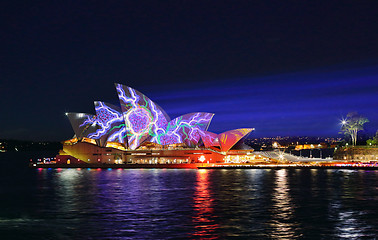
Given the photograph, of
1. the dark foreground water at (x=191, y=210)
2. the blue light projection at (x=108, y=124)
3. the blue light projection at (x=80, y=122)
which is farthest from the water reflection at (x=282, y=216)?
the blue light projection at (x=80, y=122)

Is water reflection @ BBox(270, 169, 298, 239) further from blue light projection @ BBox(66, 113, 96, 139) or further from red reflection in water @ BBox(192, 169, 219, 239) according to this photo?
blue light projection @ BBox(66, 113, 96, 139)

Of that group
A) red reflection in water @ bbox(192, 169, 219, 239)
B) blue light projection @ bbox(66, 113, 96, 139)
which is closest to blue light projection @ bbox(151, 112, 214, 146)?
blue light projection @ bbox(66, 113, 96, 139)

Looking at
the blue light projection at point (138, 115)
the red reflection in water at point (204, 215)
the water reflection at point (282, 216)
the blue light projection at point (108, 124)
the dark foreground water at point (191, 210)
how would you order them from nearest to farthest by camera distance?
the water reflection at point (282, 216) < the red reflection in water at point (204, 215) < the dark foreground water at point (191, 210) < the blue light projection at point (138, 115) < the blue light projection at point (108, 124)

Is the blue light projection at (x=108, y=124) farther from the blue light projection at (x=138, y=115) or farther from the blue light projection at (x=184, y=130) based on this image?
the blue light projection at (x=184, y=130)

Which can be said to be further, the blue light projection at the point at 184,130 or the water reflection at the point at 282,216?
the blue light projection at the point at 184,130

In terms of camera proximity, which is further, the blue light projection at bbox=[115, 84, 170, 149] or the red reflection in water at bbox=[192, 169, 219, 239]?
the blue light projection at bbox=[115, 84, 170, 149]

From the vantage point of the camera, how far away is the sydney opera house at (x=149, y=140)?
91125 millimetres

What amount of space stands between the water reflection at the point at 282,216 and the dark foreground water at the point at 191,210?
0.21 ft

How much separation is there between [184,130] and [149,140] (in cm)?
718

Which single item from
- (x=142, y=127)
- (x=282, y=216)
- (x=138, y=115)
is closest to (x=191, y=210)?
(x=282, y=216)

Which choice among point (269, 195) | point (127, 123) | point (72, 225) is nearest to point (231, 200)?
point (269, 195)

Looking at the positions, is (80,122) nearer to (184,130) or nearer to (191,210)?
(184,130)

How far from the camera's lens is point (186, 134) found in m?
94.4

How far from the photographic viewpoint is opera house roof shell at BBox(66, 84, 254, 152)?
88.0 m
